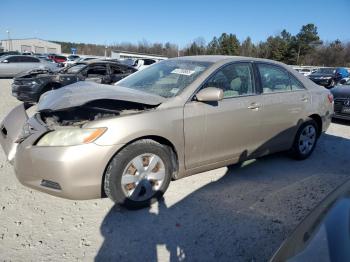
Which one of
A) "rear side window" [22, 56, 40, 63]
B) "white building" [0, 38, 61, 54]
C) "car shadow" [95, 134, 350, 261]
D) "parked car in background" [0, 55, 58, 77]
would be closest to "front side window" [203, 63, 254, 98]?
"car shadow" [95, 134, 350, 261]

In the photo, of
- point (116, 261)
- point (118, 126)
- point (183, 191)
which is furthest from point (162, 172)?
point (116, 261)

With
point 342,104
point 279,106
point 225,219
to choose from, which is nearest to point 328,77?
point 342,104

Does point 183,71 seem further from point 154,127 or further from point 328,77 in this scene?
point 328,77

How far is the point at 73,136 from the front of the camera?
2.74 m

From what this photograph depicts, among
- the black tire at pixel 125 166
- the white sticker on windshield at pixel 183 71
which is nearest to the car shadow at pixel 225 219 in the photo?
the black tire at pixel 125 166

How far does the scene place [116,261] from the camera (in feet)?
7.92

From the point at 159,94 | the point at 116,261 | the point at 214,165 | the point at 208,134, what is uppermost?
the point at 159,94

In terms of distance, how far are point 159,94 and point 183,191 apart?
1.17 metres

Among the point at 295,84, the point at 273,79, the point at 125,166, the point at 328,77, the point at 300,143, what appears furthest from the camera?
the point at 328,77

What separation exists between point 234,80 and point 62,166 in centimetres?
227

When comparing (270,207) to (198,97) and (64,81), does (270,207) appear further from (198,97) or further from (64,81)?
(64,81)

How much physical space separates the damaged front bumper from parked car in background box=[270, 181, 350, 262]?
1781mm

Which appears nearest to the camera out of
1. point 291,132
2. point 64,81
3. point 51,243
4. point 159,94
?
point 51,243

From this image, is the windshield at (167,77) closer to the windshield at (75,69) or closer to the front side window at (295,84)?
the front side window at (295,84)
